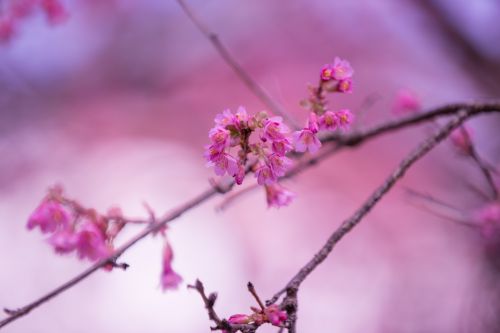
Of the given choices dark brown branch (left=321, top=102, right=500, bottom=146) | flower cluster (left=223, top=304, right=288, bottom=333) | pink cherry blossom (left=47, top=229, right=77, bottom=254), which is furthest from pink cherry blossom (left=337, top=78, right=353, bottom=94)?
pink cherry blossom (left=47, top=229, right=77, bottom=254)

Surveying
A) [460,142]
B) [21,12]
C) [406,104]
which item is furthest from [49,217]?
[21,12]

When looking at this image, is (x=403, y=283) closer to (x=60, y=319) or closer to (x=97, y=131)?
(x=60, y=319)

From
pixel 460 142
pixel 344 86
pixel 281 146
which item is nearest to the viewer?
pixel 281 146

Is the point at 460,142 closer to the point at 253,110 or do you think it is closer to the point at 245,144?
the point at 245,144

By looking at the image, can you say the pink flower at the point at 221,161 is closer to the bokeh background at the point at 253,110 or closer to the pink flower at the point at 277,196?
the pink flower at the point at 277,196

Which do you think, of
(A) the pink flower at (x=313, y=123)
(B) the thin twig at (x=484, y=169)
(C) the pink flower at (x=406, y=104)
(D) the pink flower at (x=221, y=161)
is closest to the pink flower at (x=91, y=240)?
(D) the pink flower at (x=221, y=161)

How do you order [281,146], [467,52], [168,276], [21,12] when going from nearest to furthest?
[281,146], [168,276], [21,12], [467,52]
